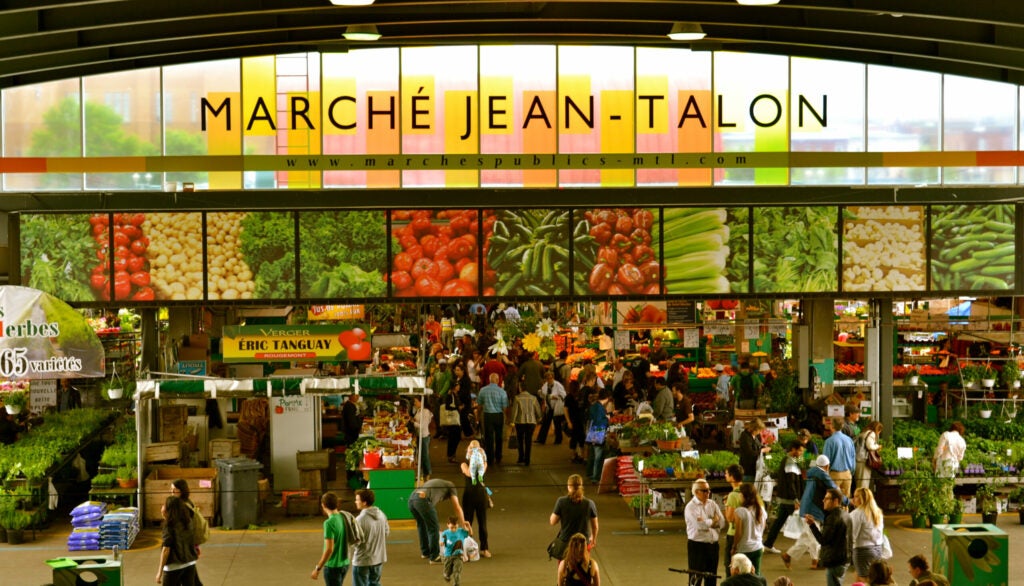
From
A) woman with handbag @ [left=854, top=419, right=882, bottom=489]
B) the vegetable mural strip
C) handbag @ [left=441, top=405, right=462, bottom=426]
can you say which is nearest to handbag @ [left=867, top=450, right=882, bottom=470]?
woman with handbag @ [left=854, top=419, right=882, bottom=489]

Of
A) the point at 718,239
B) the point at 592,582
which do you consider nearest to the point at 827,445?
the point at 718,239

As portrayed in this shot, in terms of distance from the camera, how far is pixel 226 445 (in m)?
18.9

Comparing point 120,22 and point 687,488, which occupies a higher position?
point 120,22

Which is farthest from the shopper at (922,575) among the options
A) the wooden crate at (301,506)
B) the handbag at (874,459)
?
the wooden crate at (301,506)

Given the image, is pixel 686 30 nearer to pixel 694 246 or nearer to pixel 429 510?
pixel 694 246

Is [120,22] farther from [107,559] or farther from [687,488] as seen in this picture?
[687,488]

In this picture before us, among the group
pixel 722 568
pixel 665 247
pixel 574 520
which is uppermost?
pixel 665 247

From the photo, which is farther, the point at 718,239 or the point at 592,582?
the point at 718,239

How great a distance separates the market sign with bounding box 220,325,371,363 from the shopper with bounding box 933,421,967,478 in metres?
7.66

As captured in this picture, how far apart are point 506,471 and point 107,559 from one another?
10.1 metres

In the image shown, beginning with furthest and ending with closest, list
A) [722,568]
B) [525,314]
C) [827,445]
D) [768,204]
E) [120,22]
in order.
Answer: [525,314] → [768,204] → [827,445] → [722,568] → [120,22]

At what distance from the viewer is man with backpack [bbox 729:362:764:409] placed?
22.6 m

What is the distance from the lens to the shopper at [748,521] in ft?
42.6

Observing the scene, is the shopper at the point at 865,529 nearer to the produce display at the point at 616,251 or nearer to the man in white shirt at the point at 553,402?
the produce display at the point at 616,251
